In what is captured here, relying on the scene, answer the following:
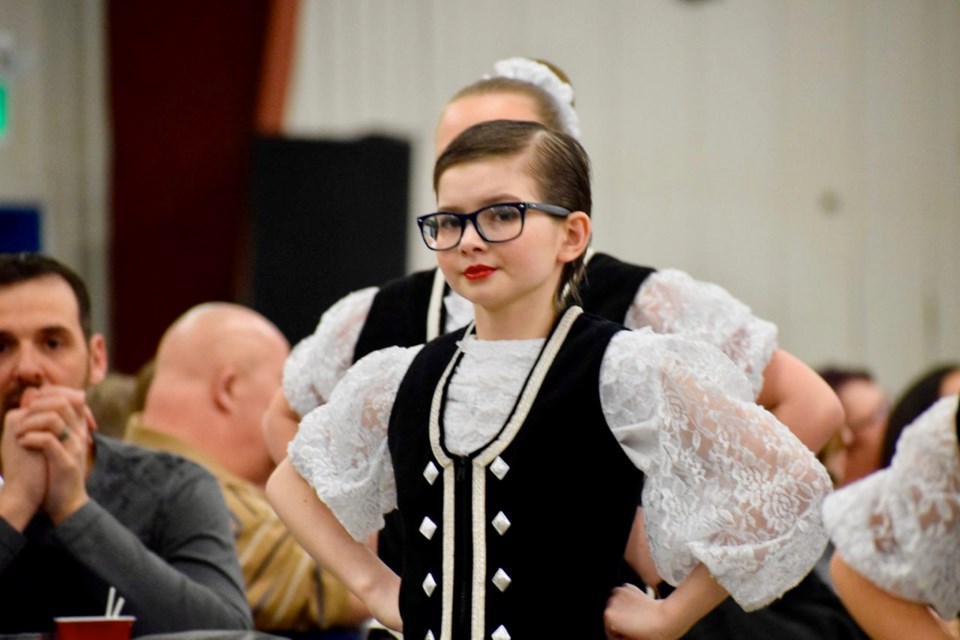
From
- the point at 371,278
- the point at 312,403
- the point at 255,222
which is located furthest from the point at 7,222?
the point at 312,403

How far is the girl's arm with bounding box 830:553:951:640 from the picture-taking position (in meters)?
1.64

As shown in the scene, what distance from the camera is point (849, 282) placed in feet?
29.5

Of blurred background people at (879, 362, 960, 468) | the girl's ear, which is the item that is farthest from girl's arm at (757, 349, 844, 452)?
blurred background people at (879, 362, 960, 468)

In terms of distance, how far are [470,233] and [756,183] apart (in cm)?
703

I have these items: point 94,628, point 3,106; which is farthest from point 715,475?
point 3,106

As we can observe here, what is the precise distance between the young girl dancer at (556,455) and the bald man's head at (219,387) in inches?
68.1

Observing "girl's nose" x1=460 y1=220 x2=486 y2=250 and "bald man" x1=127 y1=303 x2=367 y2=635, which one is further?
"bald man" x1=127 y1=303 x2=367 y2=635

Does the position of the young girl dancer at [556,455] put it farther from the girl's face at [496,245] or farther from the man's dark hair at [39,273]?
the man's dark hair at [39,273]

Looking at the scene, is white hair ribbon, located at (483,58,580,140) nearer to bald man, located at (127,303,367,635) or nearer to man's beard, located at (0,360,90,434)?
man's beard, located at (0,360,90,434)

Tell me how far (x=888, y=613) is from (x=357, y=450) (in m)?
0.72

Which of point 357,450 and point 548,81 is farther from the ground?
point 548,81

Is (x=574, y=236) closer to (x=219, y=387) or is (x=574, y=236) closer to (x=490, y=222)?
(x=490, y=222)

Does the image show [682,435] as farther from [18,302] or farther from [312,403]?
[18,302]

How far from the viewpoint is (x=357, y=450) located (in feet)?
6.48
